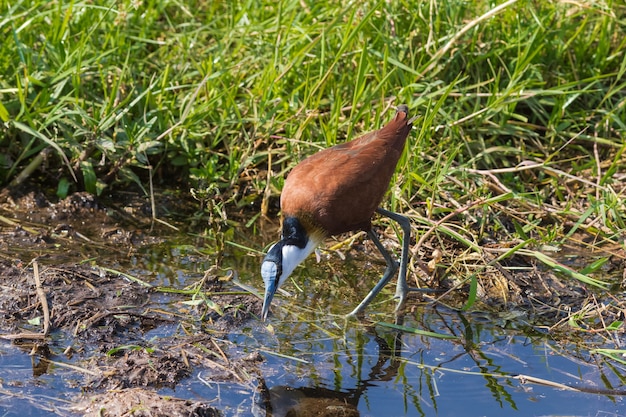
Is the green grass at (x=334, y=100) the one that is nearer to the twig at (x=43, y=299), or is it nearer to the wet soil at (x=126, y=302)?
the wet soil at (x=126, y=302)

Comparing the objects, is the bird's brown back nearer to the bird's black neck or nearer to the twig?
the bird's black neck

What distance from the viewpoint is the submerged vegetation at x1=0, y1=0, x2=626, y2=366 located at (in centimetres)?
522

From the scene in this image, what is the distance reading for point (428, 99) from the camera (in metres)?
5.59

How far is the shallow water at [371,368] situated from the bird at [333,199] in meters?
0.17

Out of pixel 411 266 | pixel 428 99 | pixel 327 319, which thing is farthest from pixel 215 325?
pixel 428 99

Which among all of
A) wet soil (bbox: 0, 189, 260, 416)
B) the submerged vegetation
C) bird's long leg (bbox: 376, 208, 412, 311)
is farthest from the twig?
bird's long leg (bbox: 376, 208, 412, 311)

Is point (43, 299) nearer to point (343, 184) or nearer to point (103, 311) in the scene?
point (103, 311)

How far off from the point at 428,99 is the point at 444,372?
2144 millimetres

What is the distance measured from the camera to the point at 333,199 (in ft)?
14.4

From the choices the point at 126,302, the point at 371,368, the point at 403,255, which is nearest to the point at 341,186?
the point at 403,255

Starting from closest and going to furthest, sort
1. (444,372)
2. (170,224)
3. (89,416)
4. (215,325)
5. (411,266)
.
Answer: (89,416) → (444,372) → (215,325) → (411,266) → (170,224)

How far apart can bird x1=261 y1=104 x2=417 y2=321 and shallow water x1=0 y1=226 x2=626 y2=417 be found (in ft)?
0.55

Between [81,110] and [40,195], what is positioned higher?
[81,110]

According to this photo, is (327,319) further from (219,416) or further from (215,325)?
(219,416)
